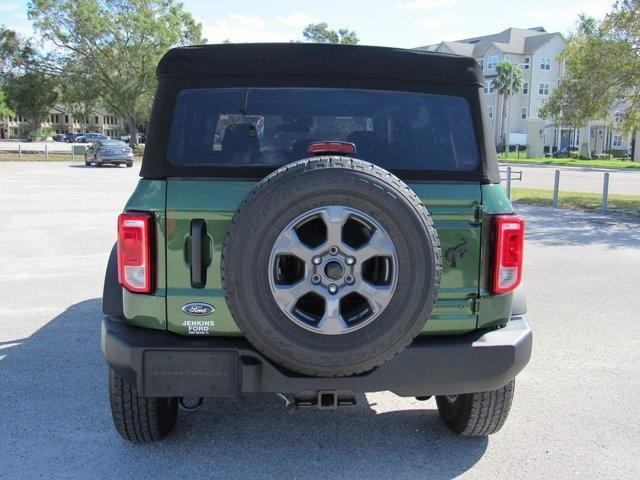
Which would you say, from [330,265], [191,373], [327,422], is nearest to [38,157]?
[327,422]

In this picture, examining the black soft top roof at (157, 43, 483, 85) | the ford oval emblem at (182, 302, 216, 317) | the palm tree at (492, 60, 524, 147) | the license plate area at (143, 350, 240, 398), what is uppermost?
the palm tree at (492, 60, 524, 147)

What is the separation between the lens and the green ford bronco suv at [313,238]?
2641 millimetres

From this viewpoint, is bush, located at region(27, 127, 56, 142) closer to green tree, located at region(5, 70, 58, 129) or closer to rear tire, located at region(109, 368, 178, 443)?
green tree, located at region(5, 70, 58, 129)

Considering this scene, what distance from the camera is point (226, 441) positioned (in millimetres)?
A: 3600

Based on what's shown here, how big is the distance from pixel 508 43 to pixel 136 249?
7780cm

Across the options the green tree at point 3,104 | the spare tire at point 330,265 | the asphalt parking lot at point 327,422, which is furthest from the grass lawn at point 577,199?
the green tree at point 3,104

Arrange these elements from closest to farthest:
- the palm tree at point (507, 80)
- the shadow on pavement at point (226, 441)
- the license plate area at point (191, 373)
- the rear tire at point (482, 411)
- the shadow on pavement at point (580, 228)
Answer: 1. the license plate area at point (191, 373)
2. the shadow on pavement at point (226, 441)
3. the rear tire at point (482, 411)
4. the shadow on pavement at point (580, 228)
5. the palm tree at point (507, 80)

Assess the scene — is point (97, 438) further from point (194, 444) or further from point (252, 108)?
point (252, 108)

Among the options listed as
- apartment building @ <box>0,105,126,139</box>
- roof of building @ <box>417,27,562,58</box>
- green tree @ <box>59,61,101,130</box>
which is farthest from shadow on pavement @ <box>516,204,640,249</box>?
apartment building @ <box>0,105,126,139</box>

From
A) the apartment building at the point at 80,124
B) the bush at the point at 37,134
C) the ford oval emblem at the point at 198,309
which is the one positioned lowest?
the ford oval emblem at the point at 198,309

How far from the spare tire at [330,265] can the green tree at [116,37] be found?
41.2m

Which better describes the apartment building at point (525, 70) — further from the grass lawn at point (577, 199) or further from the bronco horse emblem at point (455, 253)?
the bronco horse emblem at point (455, 253)

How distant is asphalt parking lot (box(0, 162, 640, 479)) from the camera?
10.9 feet

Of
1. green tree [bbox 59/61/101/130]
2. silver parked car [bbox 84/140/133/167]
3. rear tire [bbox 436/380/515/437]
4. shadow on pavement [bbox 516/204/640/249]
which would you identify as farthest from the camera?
green tree [bbox 59/61/101/130]
